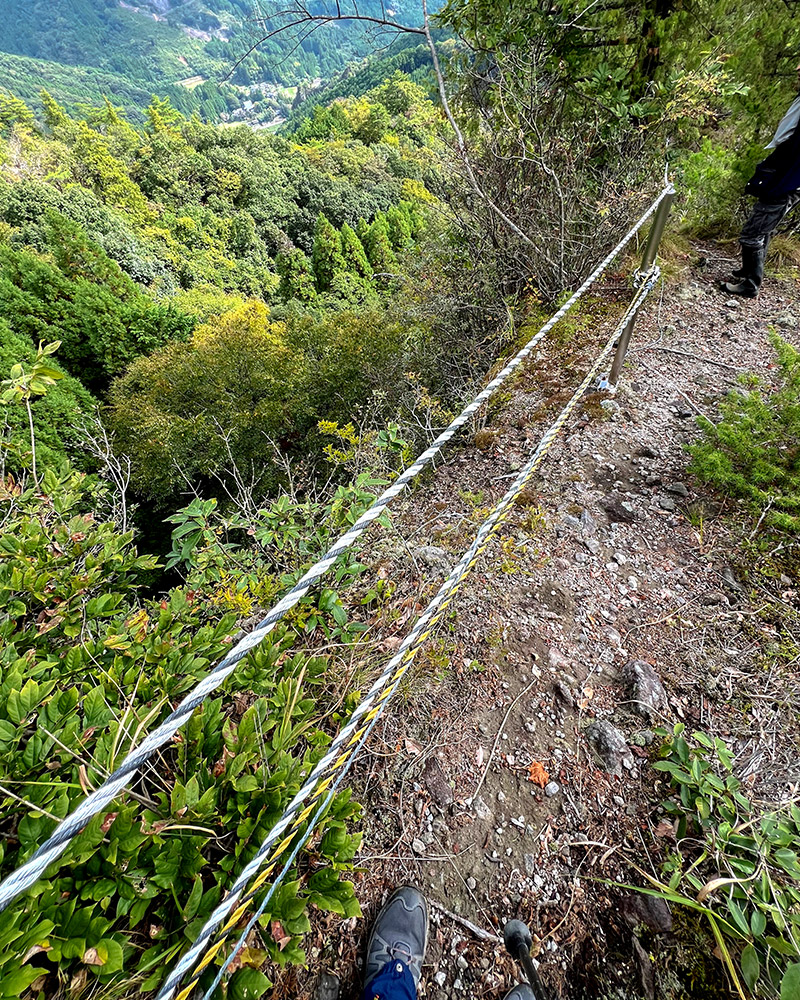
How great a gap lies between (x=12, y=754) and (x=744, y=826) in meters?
2.04

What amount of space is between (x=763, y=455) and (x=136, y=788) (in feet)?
10.6

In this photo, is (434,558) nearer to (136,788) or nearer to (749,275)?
→ (136,788)

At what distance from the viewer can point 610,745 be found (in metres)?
1.81

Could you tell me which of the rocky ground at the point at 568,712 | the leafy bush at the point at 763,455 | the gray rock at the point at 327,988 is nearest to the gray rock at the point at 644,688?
the rocky ground at the point at 568,712

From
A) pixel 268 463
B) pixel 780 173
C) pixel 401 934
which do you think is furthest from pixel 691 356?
pixel 268 463

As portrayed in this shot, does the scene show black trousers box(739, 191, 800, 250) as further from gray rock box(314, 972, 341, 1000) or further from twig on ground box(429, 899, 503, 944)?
gray rock box(314, 972, 341, 1000)

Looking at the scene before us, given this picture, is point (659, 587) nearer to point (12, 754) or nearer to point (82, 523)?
point (12, 754)

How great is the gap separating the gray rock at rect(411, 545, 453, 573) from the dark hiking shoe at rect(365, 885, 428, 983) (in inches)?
52.4

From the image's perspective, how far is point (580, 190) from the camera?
435cm

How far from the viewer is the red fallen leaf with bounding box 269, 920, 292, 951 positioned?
1.08m

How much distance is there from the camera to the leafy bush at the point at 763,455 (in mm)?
2389

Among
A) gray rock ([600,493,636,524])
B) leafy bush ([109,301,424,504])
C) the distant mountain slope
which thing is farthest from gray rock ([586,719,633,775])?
the distant mountain slope

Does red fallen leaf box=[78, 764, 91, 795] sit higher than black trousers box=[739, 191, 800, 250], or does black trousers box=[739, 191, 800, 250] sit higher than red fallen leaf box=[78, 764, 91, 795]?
black trousers box=[739, 191, 800, 250]

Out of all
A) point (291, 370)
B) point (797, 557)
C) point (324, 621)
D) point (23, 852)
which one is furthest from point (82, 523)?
point (291, 370)
